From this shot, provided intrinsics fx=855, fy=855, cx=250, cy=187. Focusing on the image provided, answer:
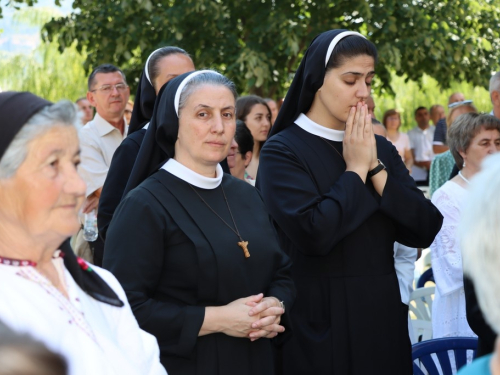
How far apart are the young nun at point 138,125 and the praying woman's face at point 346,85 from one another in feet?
4.70

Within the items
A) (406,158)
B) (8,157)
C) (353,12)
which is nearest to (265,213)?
(8,157)

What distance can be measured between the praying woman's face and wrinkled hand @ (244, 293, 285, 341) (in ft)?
3.24

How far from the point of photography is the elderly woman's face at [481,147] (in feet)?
17.2

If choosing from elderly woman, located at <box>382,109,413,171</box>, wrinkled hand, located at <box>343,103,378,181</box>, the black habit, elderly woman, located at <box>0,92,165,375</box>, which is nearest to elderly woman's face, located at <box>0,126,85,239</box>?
elderly woman, located at <box>0,92,165,375</box>

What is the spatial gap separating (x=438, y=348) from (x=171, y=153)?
169cm

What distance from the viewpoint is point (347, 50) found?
151 inches

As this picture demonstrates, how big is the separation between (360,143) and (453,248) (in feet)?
4.76

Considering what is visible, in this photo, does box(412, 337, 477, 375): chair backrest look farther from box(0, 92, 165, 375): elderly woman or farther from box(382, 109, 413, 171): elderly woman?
box(382, 109, 413, 171): elderly woman

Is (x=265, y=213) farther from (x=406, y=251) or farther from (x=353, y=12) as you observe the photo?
(x=353, y=12)

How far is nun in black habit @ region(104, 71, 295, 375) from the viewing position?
3238 mm

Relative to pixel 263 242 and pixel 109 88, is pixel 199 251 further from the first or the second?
pixel 109 88

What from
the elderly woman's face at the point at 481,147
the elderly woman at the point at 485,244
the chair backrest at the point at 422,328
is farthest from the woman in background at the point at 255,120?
the elderly woman at the point at 485,244

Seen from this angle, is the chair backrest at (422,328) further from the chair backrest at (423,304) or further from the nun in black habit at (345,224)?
the nun in black habit at (345,224)

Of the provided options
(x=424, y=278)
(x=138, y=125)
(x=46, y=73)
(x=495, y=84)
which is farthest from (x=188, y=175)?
(x=46, y=73)
